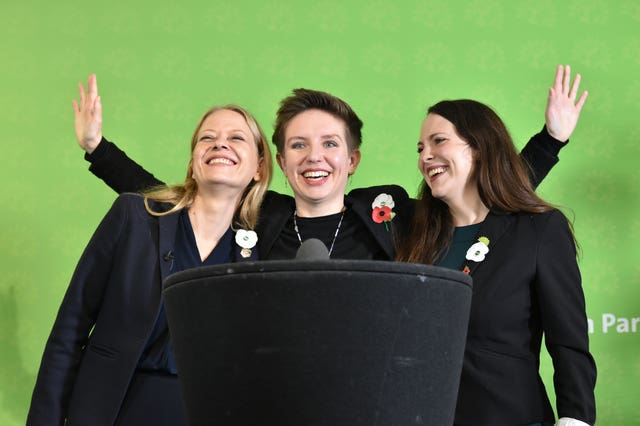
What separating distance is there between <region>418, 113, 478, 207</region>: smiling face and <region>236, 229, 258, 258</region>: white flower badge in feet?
1.57

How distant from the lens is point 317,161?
7.38 feet

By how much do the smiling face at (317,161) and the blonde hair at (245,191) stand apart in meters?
0.06

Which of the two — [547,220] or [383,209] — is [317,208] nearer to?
[383,209]

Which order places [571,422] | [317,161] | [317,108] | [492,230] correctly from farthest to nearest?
[317,108], [317,161], [492,230], [571,422]

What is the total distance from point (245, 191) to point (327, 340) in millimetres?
1537

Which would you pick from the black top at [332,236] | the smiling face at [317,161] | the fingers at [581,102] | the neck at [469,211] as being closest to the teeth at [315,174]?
the smiling face at [317,161]

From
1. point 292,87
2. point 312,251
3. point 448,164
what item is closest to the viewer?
point 312,251

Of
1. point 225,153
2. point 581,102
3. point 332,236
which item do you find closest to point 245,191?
point 225,153

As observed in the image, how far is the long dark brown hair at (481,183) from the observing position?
6.73 feet

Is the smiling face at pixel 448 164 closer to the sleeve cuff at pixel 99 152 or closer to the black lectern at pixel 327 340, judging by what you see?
the sleeve cuff at pixel 99 152

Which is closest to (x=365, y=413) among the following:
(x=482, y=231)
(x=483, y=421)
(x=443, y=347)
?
(x=443, y=347)

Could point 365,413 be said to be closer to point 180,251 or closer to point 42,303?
point 180,251

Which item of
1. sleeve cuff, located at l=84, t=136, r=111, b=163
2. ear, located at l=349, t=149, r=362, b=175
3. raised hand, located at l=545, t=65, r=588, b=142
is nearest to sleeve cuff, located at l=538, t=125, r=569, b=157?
raised hand, located at l=545, t=65, r=588, b=142

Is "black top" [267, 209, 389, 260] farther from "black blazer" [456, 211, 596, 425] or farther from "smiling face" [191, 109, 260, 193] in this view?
"black blazer" [456, 211, 596, 425]
